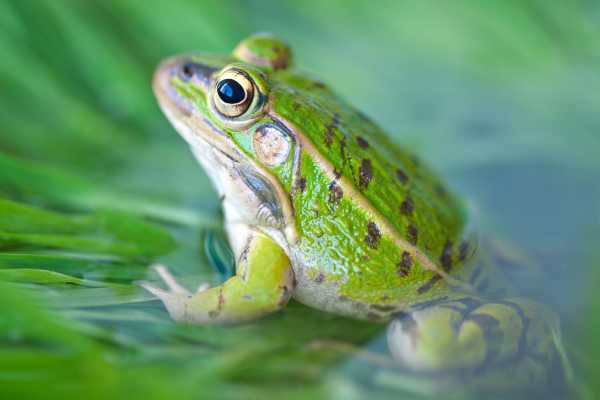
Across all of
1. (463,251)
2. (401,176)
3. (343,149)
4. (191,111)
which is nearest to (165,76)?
(191,111)

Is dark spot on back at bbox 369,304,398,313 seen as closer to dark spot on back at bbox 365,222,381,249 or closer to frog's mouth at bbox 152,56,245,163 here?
dark spot on back at bbox 365,222,381,249

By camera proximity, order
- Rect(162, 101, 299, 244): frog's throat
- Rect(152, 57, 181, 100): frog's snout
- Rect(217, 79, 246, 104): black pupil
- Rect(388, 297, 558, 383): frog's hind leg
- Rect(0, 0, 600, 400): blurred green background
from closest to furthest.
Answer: Rect(0, 0, 600, 400): blurred green background < Rect(388, 297, 558, 383): frog's hind leg < Rect(217, 79, 246, 104): black pupil < Rect(162, 101, 299, 244): frog's throat < Rect(152, 57, 181, 100): frog's snout

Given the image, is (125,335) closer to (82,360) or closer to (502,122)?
(82,360)

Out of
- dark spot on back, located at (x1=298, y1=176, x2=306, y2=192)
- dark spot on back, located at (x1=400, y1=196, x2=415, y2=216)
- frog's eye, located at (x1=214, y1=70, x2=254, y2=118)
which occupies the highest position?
frog's eye, located at (x1=214, y1=70, x2=254, y2=118)

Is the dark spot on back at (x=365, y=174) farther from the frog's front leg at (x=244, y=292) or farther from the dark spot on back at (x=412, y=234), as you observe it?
the frog's front leg at (x=244, y=292)

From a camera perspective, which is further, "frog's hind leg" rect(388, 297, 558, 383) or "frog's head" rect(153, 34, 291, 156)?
"frog's head" rect(153, 34, 291, 156)

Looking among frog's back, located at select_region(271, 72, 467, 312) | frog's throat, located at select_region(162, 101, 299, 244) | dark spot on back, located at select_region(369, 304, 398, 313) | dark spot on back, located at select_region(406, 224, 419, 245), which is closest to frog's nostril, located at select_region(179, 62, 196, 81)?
frog's throat, located at select_region(162, 101, 299, 244)

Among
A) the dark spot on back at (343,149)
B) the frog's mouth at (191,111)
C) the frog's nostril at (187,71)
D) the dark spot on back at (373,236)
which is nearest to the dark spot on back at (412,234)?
the dark spot on back at (373,236)
